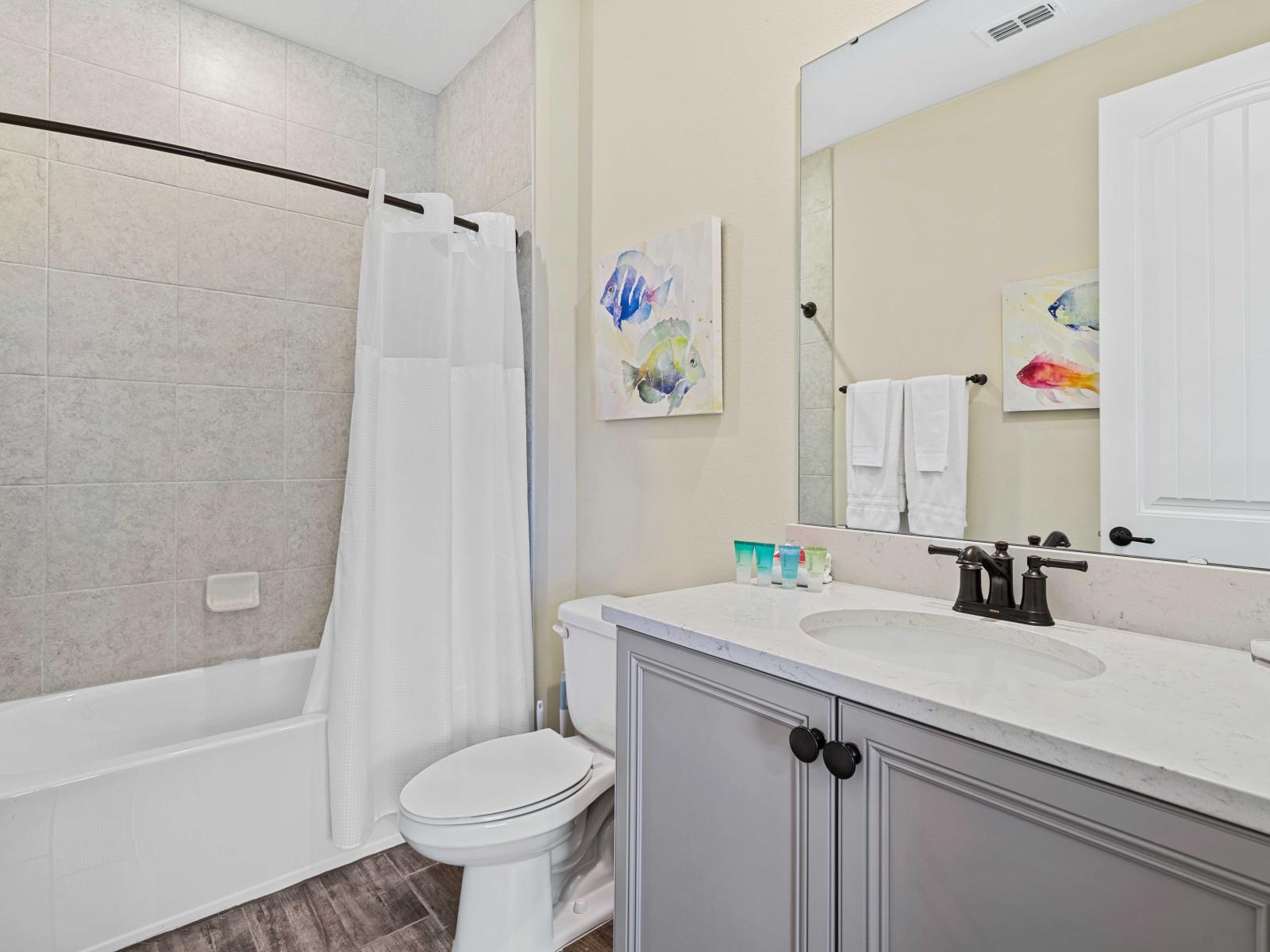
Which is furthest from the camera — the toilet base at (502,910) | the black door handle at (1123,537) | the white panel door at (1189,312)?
the toilet base at (502,910)

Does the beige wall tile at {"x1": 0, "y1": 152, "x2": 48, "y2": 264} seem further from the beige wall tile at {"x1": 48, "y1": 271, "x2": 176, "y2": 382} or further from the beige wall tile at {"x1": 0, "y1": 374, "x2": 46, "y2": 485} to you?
the beige wall tile at {"x1": 0, "y1": 374, "x2": 46, "y2": 485}

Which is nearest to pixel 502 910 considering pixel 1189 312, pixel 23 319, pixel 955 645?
pixel 955 645

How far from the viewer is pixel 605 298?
2018 millimetres

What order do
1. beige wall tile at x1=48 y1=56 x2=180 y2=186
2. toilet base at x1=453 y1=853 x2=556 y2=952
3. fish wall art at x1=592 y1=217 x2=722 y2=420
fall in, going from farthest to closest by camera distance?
beige wall tile at x1=48 y1=56 x2=180 y2=186 → fish wall art at x1=592 y1=217 x2=722 y2=420 → toilet base at x1=453 y1=853 x2=556 y2=952

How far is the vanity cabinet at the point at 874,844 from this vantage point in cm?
58

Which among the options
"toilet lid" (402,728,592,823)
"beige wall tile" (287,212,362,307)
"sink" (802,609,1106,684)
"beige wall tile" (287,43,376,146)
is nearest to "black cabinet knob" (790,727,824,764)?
"sink" (802,609,1106,684)

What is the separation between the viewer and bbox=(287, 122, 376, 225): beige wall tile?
2436 millimetres

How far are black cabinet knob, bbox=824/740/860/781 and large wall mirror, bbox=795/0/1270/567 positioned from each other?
0.58 meters

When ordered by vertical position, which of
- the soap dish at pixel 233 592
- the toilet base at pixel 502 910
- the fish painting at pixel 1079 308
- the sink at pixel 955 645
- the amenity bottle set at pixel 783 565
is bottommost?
the toilet base at pixel 502 910

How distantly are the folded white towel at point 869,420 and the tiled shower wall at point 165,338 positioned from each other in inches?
56.3

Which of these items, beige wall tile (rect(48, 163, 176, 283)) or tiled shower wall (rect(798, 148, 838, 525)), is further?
beige wall tile (rect(48, 163, 176, 283))

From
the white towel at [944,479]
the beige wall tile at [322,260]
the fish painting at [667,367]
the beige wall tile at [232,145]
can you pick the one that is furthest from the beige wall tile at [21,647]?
the white towel at [944,479]

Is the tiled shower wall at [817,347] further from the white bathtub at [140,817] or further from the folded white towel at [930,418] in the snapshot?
the white bathtub at [140,817]

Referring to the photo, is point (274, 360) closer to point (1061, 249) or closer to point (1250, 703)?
point (1061, 249)
